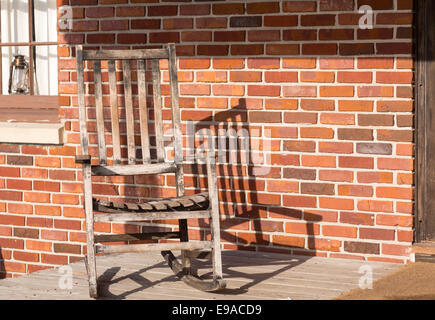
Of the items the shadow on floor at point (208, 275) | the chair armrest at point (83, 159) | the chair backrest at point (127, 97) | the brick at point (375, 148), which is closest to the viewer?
the chair armrest at point (83, 159)

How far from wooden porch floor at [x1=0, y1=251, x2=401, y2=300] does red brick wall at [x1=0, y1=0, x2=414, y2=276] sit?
0.60 feet

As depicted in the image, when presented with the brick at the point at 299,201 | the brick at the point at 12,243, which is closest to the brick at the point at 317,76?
the brick at the point at 299,201

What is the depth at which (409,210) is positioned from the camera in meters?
4.02

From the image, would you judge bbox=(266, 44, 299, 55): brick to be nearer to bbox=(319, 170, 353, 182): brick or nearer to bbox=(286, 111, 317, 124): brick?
bbox=(286, 111, 317, 124): brick

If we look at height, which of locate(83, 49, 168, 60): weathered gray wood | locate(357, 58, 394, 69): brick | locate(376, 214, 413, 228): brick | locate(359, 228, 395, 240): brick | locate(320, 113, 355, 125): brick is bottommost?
locate(359, 228, 395, 240): brick

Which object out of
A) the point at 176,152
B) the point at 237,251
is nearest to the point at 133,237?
the point at 176,152

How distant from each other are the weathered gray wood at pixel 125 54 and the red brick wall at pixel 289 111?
437 mm

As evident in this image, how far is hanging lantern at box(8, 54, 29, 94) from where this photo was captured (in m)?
4.98

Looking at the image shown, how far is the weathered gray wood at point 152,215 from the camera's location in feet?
11.6

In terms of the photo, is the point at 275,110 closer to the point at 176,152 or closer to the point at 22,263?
the point at 176,152

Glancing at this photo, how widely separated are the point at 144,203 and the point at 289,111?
1.06 metres

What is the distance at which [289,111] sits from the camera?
4.22 m

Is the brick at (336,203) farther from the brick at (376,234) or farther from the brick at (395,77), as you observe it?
the brick at (395,77)

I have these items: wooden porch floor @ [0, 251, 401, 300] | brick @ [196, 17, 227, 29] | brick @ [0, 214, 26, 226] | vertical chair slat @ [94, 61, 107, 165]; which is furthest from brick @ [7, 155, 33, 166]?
brick @ [196, 17, 227, 29]
